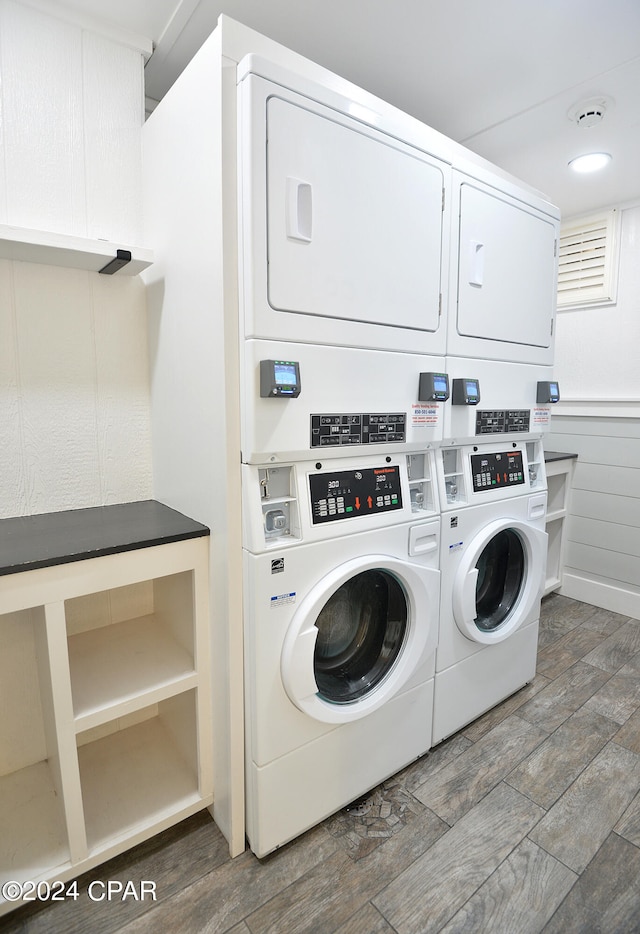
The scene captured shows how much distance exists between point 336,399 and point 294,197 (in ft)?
1.69

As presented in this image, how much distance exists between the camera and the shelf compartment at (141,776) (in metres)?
1.35

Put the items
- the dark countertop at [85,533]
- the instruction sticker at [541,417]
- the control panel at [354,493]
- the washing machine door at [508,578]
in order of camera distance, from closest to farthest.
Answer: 1. the dark countertop at [85,533]
2. the control panel at [354,493]
3. the washing machine door at [508,578]
4. the instruction sticker at [541,417]

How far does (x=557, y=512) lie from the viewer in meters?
3.05

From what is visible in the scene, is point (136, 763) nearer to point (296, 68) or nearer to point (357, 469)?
point (357, 469)

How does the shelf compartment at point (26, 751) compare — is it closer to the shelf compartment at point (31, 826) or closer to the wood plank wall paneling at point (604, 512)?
the shelf compartment at point (31, 826)

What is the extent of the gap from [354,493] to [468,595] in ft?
2.14

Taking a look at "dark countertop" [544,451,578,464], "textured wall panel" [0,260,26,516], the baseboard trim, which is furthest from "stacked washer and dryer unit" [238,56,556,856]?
the baseboard trim

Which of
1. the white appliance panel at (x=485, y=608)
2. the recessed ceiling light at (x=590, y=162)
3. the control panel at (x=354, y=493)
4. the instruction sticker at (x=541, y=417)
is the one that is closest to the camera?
the control panel at (x=354, y=493)

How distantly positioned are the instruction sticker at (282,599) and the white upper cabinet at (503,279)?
3.21ft

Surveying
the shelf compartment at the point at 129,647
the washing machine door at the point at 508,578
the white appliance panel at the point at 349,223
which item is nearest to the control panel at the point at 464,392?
the white appliance panel at the point at 349,223

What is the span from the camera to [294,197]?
1.20 m

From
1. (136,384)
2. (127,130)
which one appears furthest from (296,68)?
(136,384)

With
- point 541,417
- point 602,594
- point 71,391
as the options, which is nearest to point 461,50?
point 541,417

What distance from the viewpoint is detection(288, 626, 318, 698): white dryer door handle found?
127 cm
